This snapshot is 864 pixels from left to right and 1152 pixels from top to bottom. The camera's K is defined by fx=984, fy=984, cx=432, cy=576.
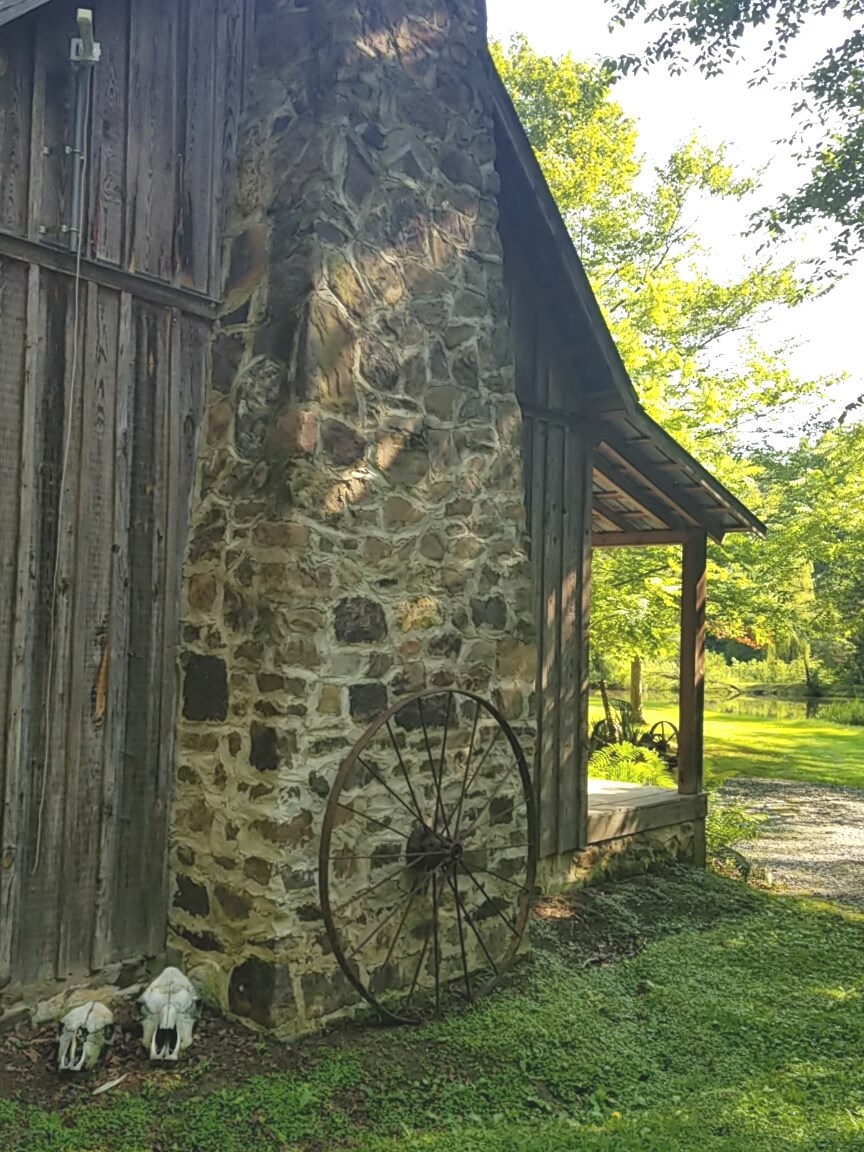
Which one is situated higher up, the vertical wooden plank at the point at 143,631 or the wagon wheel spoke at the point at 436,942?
the vertical wooden plank at the point at 143,631

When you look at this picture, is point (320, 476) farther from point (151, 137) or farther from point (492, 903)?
point (492, 903)

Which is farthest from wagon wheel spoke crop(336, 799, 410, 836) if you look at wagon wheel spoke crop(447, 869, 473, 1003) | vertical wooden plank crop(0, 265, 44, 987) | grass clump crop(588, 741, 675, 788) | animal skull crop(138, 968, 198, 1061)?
grass clump crop(588, 741, 675, 788)

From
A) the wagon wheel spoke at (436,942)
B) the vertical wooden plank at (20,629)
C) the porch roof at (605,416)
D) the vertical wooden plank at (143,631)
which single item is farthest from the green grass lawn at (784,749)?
the vertical wooden plank at (20,629)

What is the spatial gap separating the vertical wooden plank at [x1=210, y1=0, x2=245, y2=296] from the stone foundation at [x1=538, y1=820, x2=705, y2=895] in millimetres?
4548

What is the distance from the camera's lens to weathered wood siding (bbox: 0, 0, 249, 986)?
4.10m

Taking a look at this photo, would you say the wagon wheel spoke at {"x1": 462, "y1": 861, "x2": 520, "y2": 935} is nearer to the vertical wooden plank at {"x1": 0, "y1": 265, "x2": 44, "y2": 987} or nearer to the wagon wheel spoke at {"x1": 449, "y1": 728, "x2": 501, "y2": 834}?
the wagon wheel spoke at {"x1": 449, "y1": 728, "x2": 501, "y2": 834}

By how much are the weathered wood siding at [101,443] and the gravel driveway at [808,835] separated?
608cm

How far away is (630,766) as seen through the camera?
10523 mm

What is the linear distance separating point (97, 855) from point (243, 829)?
653 millimetres

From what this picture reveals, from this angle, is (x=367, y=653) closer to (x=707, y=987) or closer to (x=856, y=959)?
(x=707, y=987)

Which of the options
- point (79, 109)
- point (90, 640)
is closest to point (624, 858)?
point (90, 640)

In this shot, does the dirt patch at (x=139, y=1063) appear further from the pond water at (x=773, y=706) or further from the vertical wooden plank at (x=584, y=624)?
the pond water at (x=773, y=706)

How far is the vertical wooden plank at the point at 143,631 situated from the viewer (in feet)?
14.8

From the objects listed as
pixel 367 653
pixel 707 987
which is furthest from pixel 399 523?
pixel 707 987
